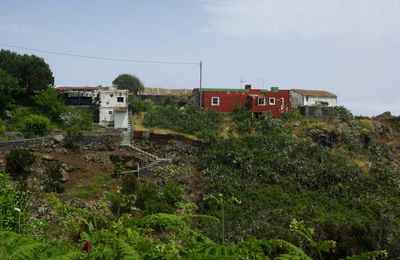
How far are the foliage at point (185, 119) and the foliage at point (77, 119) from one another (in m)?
4.50

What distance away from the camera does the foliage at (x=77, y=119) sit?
1463 inches

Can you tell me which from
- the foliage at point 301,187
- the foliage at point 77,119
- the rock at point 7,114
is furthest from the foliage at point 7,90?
the foliage at point 301,187

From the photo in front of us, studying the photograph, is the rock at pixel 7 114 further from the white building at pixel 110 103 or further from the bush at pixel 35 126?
the white building at pixel 110 103

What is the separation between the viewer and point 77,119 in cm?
3844

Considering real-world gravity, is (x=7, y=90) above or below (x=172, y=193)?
above

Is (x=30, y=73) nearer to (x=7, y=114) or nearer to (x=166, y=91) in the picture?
(x=7, y=114)

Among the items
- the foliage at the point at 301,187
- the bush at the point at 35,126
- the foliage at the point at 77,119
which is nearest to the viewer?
the foliage at the point at 301,187

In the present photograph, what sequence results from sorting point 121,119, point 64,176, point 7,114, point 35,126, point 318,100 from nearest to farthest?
point 64,176, point 35,126, point 121,119, point 7,114, point 318,100

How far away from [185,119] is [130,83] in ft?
66.1

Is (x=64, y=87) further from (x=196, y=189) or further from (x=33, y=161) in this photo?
(x=196, y=189)

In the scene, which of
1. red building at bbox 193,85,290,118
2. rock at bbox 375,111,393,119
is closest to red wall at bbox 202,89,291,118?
red building at bbox 193,85,290,118

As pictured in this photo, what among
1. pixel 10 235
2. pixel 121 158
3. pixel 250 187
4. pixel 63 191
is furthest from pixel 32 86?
pixel 10 235

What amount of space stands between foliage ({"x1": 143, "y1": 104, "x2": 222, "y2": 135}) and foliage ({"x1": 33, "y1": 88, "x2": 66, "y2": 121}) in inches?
286

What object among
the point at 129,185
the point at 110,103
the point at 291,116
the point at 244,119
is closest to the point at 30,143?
the point at 129,185
